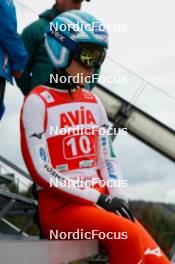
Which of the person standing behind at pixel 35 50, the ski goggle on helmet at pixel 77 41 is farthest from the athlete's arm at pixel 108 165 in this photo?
the person standing behind at pixel 35 50

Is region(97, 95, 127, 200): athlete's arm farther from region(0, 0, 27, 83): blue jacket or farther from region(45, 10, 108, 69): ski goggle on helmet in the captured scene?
region(0, 0, 27, 83): blue jacket

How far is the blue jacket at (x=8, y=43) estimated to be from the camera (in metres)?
3.47

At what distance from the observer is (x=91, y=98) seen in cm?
303

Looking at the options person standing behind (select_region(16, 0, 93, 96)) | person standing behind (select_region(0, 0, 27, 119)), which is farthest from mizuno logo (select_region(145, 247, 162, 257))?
person standing behind (select_region(16, 0, 93, 96))

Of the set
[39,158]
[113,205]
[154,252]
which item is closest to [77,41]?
[39,158]

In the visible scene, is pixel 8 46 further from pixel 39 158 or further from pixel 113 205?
pixel 113 205

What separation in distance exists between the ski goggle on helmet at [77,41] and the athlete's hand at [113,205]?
2.02 feet

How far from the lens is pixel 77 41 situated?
2811 millimetres

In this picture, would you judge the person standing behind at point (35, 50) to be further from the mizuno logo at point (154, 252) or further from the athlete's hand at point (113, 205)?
the mizuno logo at point (154, 252)

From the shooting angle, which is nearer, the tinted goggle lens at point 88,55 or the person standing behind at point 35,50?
the tinted goggle lens at point 88,55

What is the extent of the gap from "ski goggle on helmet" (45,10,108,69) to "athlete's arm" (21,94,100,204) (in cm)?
28

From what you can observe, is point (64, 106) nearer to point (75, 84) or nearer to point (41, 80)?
point (75, 84)

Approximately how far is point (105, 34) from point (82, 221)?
89 cm

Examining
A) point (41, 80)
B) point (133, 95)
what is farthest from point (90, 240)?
point (133, 95)
